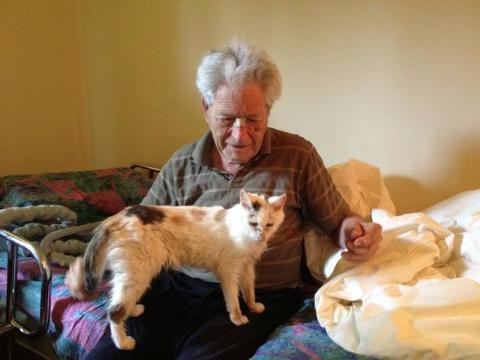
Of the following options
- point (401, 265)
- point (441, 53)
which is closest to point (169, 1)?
point (441, 53)

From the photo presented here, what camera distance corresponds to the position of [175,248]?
114 centimetres

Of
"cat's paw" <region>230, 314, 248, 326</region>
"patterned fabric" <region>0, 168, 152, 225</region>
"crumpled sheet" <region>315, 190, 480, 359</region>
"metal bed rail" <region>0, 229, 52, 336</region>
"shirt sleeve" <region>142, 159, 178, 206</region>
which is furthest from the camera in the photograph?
"patterned fabric" <region>0, 168, 152, 225</region>

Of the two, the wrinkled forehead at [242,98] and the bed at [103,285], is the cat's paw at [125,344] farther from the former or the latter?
the wrinkled forehead at [242,98]

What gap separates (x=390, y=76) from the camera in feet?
5.16

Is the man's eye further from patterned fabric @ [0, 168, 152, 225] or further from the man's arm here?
patterned fabric @ [0, 168, 152, 225]

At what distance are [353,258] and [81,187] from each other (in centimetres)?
144

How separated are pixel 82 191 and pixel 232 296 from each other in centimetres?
122

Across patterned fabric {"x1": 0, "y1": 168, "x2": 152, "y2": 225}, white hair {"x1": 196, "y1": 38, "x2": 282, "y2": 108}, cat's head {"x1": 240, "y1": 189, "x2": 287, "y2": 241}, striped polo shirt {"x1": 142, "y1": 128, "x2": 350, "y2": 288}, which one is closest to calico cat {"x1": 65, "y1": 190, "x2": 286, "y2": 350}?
cat's head {"x1": 240, "y1": 189, "x2": 287, "y2": 241}

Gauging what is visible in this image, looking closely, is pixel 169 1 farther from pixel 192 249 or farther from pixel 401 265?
pixel 401 265

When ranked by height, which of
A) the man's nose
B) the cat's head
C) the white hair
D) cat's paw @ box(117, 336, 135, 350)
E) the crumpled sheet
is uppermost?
the white hair

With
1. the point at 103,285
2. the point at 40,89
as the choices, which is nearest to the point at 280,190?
the point at 103,285

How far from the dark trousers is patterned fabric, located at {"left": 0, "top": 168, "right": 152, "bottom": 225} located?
0.81m

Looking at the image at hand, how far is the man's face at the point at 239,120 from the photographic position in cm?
119

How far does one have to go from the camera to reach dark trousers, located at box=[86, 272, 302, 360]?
1.08 m
